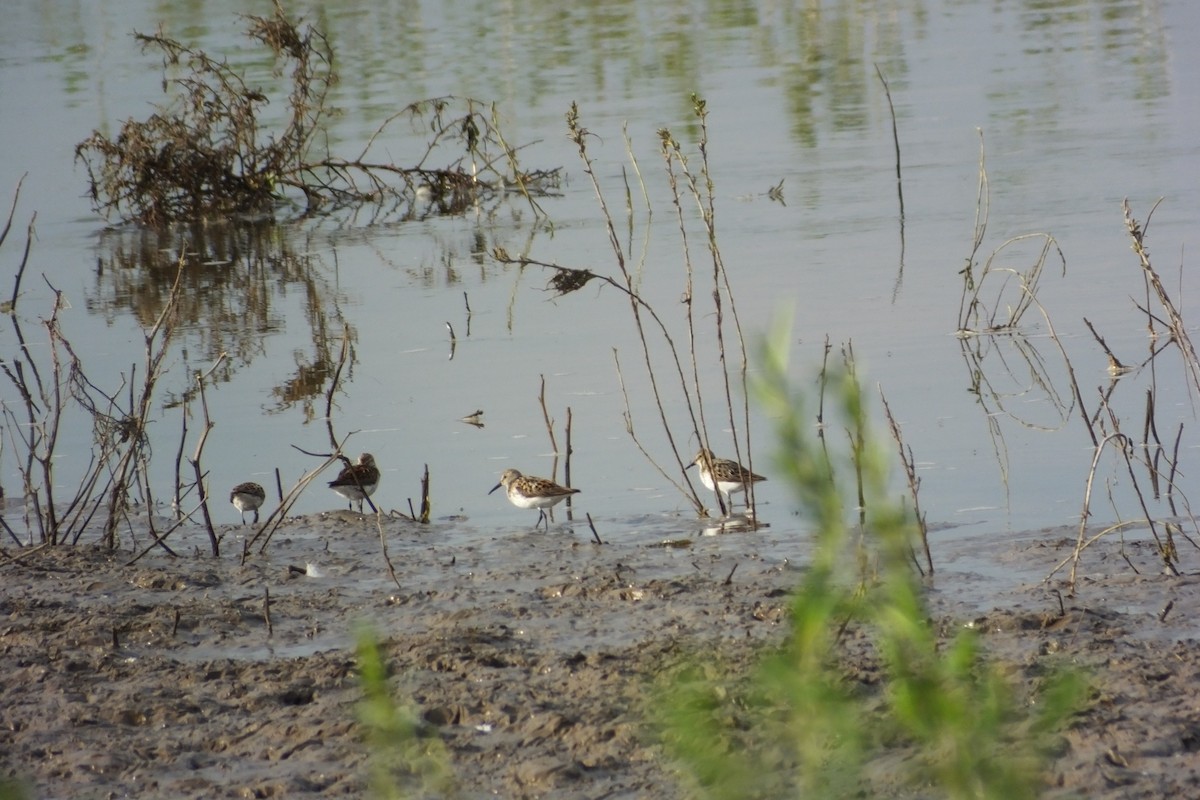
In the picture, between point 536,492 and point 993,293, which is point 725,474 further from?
point 993,293

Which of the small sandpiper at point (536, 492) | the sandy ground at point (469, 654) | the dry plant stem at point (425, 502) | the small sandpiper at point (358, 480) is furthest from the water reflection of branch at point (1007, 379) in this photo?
the small sandpiper at point (358, 480)

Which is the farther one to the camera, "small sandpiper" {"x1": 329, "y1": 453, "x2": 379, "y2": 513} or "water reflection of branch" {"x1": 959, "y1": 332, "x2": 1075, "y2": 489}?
"water reflection of branch" {"x1": 959, "y1": 332, "x2": 1075, "y2": 489}

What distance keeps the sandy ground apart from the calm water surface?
2.84 ft

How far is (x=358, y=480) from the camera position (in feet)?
25.7

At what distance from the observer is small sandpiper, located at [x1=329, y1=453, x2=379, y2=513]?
7.86m

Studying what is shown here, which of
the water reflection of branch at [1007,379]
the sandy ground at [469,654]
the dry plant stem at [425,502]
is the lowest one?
the water reflection of branch at [1007,379]

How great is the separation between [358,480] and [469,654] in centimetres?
258

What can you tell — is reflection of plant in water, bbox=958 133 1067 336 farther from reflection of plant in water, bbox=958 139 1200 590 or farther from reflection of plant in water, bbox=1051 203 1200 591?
reflection of plant in water, bbox=1051 203 1200 591

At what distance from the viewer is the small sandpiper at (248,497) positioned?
774 cm

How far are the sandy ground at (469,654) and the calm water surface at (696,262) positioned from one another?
86cm

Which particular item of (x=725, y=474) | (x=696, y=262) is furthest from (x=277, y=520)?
(x=696, y=262)

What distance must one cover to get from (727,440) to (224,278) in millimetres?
6688

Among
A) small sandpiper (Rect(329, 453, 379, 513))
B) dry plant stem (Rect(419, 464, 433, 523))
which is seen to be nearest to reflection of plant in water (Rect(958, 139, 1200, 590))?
dry plant stem (Rect(419, 464, 433, 523))

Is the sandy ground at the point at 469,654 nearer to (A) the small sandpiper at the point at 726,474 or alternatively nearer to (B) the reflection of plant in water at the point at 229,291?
(A) the small sandpiper at the point at 726,474
